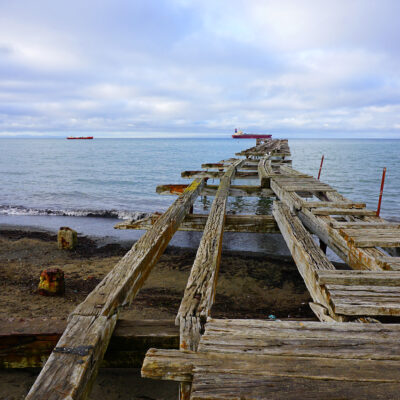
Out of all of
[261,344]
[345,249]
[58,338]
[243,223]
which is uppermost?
[261,344]

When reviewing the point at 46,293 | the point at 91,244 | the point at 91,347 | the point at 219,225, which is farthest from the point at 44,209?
the point at 91,347

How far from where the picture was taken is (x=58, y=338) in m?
2.04

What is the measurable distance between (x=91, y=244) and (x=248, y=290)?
5.67 meters

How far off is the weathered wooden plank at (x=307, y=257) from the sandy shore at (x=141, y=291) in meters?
1.78

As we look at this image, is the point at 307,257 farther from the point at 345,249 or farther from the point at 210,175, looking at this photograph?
the point at 210,175

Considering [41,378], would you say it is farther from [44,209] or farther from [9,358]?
[44,209]

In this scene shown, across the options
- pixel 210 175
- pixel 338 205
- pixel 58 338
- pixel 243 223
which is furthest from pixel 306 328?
pixel 210 175

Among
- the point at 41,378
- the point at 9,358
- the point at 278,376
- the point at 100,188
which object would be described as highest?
the point at 278,376

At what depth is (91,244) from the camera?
9.40 metres

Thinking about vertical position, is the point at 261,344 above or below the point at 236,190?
above

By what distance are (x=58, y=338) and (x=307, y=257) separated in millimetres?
2313

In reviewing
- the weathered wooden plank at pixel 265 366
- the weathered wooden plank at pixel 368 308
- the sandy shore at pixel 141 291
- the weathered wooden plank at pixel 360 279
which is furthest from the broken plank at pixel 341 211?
the weathered wooden plank at pixel 265 366

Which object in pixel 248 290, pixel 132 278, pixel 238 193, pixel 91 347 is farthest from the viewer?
pixel 238 193

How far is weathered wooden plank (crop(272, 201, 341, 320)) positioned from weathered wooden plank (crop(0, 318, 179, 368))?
123cm
